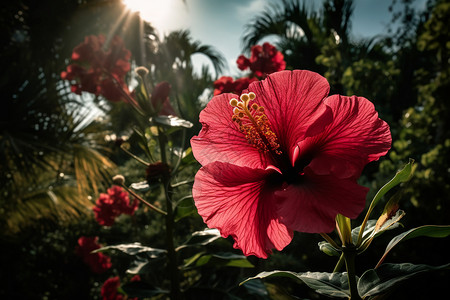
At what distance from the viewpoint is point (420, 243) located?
7.09ft

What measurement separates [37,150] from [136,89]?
2276 millimetres

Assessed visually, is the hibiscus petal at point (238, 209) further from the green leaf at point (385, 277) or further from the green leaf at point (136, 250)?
the green leaf at point (136, 250)

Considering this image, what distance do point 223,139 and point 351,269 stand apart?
244 millimetres

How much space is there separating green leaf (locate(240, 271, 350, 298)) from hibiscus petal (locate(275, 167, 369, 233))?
96 mm

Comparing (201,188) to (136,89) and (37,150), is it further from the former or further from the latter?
(37,150)

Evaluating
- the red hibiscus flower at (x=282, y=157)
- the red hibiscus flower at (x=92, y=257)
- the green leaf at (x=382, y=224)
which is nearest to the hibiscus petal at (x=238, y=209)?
the red hibiscus flower at (x=282, y=157)

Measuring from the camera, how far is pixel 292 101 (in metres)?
0.42

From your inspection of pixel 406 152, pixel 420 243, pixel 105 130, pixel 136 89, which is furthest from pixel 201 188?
pixel 105 130

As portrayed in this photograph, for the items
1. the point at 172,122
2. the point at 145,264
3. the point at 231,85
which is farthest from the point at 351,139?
the point at 145,264

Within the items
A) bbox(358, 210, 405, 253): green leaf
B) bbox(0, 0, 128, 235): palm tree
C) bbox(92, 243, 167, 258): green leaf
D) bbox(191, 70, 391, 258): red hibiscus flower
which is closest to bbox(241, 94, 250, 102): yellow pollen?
bbox(191, 70, 391, 258): red hibiscus flower

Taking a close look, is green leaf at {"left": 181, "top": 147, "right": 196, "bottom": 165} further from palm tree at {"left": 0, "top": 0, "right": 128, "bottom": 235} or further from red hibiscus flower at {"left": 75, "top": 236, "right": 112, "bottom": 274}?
red hibiscus flower at {"left": 75, "top": 236, "right": 112, "bottom": 274}

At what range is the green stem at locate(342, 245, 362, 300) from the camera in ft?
1.30

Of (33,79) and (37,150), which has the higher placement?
(33,79)

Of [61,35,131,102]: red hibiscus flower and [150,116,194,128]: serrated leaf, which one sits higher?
[61,35,131,102]: red hibiscus flower
